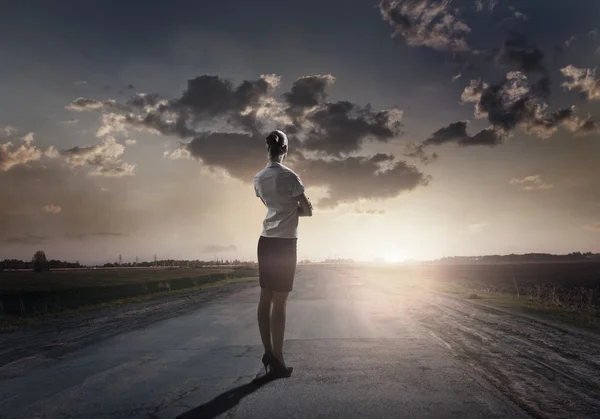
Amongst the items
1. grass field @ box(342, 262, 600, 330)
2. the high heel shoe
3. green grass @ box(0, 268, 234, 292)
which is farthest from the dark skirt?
green grass @ box(0, 268, 234, 292)

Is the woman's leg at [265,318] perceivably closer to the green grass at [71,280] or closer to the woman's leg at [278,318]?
the woman's leg at [278,318]

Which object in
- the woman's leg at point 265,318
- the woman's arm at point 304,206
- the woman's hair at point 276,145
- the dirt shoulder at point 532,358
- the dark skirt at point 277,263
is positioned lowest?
the dirt shoulder at point 532,358

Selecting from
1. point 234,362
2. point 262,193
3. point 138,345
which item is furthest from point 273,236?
point 138,345

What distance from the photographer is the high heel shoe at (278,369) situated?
3650mm

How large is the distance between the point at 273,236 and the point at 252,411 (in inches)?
65.1

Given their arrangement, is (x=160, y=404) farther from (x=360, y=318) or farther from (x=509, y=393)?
(x=360, y=318)

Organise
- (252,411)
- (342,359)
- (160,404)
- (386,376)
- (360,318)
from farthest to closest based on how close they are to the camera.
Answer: (360,318) → (342,359) → (386,376) → (160,404) → (252,411)

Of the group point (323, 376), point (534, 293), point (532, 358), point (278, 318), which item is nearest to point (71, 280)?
point (534, 293)

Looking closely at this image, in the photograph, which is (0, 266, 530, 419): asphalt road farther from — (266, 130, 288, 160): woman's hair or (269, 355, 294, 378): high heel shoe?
(266, 130, 288, 160): woman's hair

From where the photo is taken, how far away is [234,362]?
434 cm

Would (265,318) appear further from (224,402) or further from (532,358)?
(532,358)

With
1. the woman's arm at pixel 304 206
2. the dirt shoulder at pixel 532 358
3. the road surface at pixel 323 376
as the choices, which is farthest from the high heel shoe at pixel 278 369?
the dirt shoulder at pixel 532 358

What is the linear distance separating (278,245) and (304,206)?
1.52 feet

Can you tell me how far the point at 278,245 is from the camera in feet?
12.9
